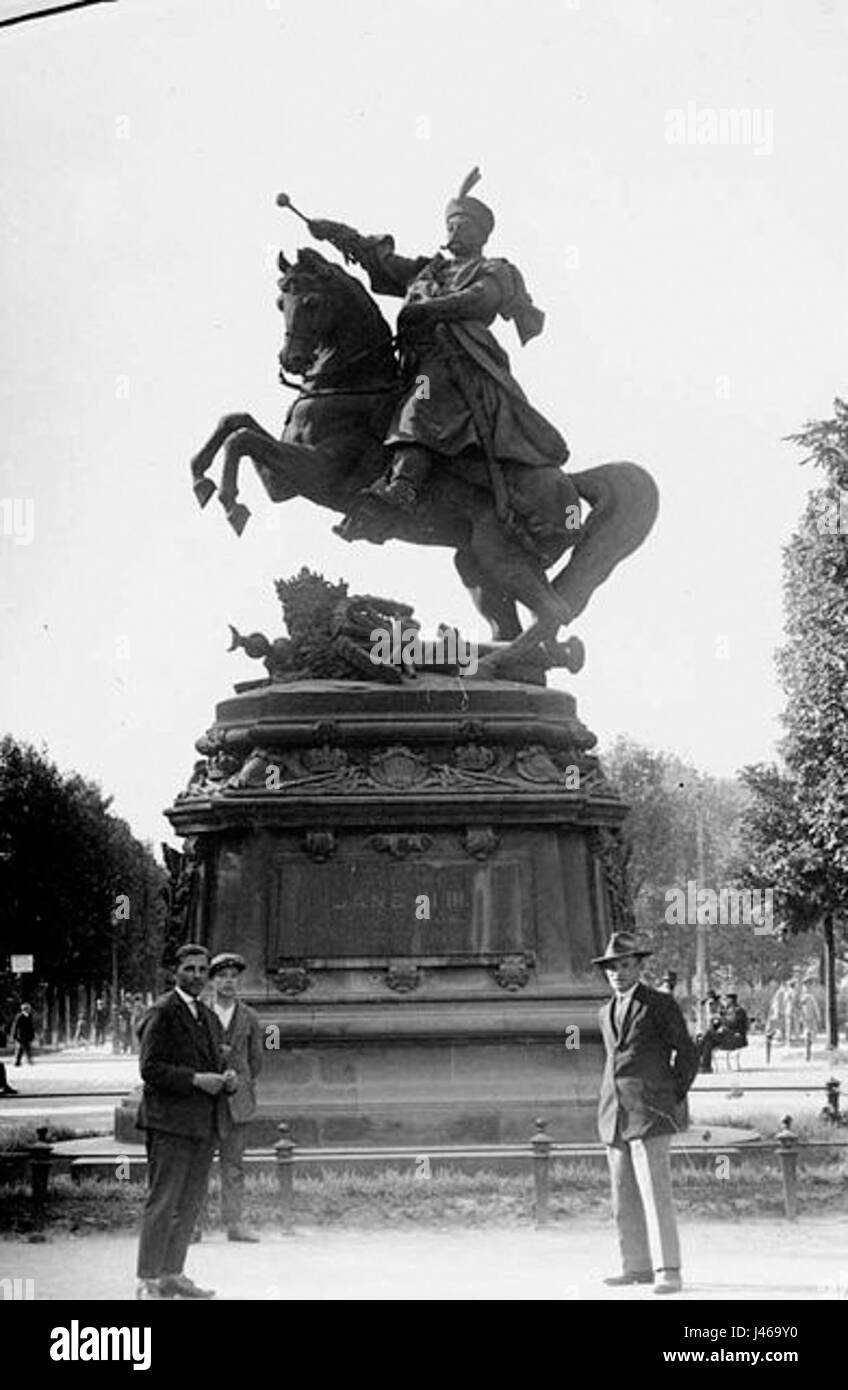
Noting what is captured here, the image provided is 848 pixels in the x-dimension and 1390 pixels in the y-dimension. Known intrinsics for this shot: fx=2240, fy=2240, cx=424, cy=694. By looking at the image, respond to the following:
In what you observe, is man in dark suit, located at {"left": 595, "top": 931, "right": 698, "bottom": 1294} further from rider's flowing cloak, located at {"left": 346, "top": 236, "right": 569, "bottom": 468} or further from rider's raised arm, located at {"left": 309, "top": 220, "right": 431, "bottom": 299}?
rider's raised arm, located at {"left": 309, "top": 220, "right": 431, "bottom": 299}

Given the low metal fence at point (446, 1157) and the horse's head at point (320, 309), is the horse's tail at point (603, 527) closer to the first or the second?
the horse's head at point (320, 309)

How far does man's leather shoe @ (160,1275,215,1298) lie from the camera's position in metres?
12.4

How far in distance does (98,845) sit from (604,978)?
26.8 meters

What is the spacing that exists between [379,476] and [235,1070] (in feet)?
21.6

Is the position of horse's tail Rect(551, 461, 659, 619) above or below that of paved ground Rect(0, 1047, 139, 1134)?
above

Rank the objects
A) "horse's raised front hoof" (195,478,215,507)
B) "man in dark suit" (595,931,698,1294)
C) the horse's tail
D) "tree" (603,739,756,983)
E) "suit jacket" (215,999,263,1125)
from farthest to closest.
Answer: "tree" (603,739,756,983) < the horse's tail < "horse's raised front hoof" (195,478,215,507) < "suit jacket" (215,999,263,1125) < "man in dark suit" (595,931,698,1294)

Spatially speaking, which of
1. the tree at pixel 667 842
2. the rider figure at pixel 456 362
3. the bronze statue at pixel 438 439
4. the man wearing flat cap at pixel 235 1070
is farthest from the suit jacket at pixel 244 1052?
the tree at pixel 667 842

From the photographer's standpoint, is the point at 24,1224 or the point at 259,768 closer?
the point at 24,1224

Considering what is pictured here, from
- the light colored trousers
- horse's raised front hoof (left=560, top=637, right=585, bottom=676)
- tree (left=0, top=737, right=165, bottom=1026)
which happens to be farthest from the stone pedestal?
tree (left=0, top=737, right=165, bottom=1026)

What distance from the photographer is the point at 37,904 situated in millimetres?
41750

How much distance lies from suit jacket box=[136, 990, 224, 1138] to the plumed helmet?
9279 millimetres

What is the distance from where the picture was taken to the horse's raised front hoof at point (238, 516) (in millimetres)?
19734
